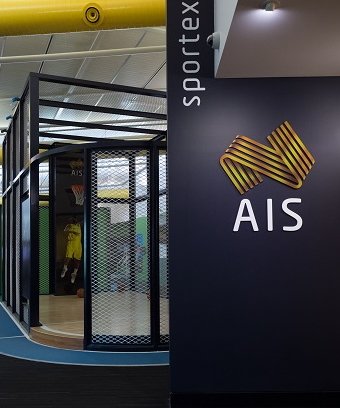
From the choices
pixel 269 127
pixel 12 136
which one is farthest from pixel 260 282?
pixel 12 136

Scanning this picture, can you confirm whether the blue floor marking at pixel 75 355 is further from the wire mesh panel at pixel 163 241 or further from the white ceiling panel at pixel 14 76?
the white ceiling panel at pixel 14 76

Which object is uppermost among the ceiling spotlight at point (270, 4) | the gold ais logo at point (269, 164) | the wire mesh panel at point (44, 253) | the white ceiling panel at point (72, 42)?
the white ceiling panel at point (72, 42)

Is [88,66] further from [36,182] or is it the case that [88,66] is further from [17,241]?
[36,182]

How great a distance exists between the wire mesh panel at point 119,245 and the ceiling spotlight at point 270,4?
3.07 m

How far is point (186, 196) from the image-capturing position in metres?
3.95

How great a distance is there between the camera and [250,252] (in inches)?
154

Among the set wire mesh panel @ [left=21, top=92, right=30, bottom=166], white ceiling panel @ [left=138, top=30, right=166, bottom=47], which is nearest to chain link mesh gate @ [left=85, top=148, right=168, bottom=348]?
wire mesh panel @ [left=21, top=92, right=30, bottom=166]

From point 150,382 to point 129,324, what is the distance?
4.97ft

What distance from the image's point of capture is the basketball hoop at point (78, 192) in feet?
34.3

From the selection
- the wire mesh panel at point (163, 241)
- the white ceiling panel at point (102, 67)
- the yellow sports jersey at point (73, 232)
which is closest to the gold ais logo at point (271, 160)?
the wire mesh panel at point (163, 241)

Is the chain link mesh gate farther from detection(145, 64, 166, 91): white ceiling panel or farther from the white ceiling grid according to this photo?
Answer: detection(145, 64, 166, 91): white ceiling panel

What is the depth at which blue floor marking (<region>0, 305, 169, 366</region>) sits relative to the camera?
207 inches

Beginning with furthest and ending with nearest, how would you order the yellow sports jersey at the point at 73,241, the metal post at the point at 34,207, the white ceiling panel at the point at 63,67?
the yellow sports jersey at the point at 73,241 → the white ceiling panel at the point at 63,67 → the metal post at the point at 34,207

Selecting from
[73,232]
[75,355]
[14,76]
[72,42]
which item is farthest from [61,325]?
[14,76]
